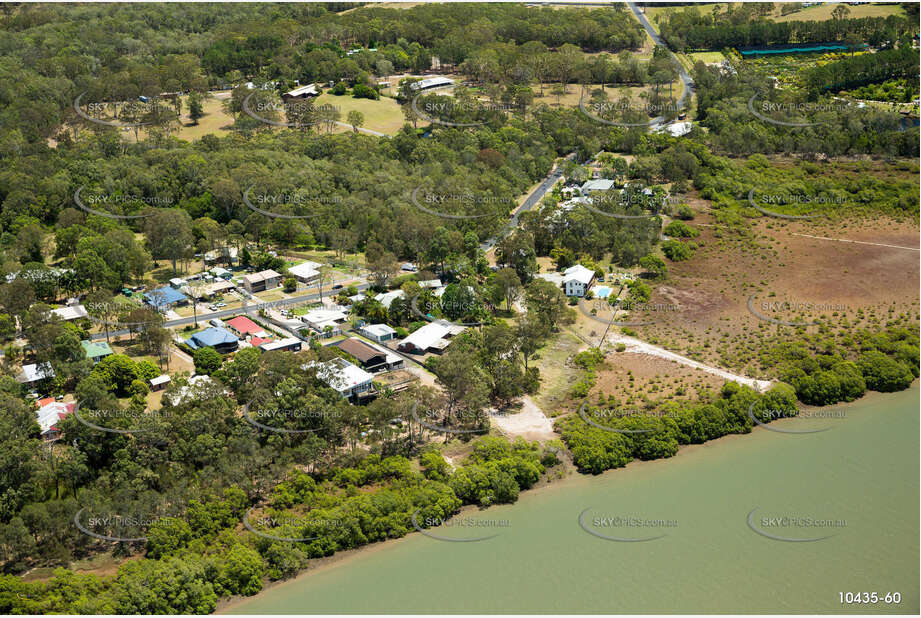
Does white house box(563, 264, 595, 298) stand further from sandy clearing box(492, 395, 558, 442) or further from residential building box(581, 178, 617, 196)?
residential building box(581, 178, 617, 196)

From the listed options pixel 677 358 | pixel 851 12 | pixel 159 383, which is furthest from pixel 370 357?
pixel 851 12

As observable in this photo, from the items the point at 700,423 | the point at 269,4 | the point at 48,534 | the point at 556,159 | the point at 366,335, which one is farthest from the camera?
the point at 269,4

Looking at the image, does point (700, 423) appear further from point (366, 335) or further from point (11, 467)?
point (11, 467)

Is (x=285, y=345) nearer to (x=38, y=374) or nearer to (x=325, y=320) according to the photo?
(x=325, y=320)

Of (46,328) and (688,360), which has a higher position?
(46,328)

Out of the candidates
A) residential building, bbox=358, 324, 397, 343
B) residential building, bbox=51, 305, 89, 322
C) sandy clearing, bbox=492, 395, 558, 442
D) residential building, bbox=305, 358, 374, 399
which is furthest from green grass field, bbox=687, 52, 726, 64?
residential building, bbox=51, 305, 89, 322

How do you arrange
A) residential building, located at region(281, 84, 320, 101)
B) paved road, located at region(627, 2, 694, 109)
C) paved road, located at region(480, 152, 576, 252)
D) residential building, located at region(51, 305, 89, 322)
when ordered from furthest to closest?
paved road, located at region(627, 2, 694, 109)
residential building, located at region(281, 84, 320, 101)
paved road, located at region(480, 152, 576, 252)
residential building, located at region(51, 305, 89, 322)

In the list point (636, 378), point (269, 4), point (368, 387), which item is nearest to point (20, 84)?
point (269, 4)
